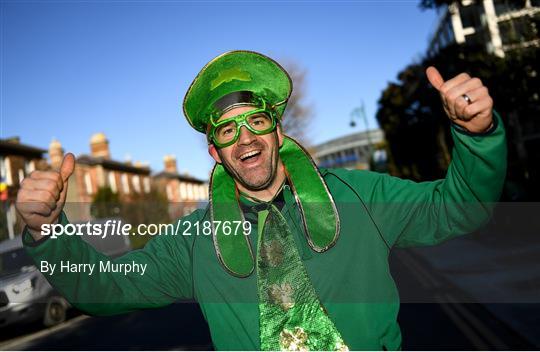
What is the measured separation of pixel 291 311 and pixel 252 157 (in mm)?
628

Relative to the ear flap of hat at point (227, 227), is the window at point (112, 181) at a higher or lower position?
higher

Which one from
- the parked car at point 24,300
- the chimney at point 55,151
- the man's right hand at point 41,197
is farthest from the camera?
the chimney at point 55,151

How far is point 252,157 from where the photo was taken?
218cm

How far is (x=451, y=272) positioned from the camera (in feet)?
40.4

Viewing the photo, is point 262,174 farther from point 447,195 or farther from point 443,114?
point 443,114

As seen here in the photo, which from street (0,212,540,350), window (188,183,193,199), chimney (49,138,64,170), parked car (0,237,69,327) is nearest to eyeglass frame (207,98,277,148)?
street (0,212,540,350)

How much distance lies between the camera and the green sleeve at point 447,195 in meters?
1.79

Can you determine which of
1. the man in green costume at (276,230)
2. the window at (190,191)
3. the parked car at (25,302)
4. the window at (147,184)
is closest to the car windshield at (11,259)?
the parked car at (25,302)

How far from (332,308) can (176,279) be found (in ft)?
2.33

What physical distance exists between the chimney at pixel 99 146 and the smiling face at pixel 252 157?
5497 centimetres

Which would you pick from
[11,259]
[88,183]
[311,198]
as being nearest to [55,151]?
[88,183]

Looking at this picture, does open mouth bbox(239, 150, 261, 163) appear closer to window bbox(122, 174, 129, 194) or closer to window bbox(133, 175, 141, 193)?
window bbox(122, 174, 129, 194)

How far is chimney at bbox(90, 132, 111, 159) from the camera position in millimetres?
54906

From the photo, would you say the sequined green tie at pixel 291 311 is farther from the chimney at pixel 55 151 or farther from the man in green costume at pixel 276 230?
the chimney at pixel 55 151
